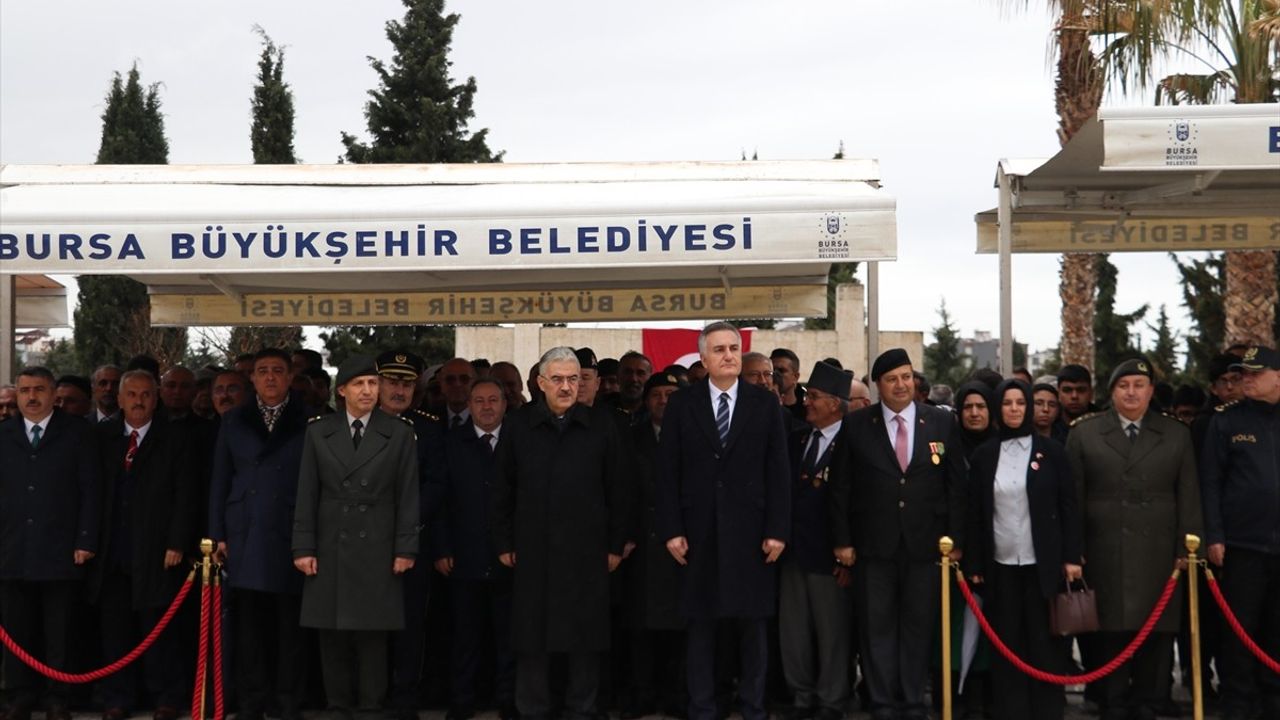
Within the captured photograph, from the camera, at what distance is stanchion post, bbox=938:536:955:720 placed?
7.15 meters

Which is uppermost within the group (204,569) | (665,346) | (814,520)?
(665,346)

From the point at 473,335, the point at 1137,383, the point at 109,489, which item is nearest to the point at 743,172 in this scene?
the point at 1137,383

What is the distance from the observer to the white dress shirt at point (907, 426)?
7.36 meters

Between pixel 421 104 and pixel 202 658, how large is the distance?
25565 millimetres

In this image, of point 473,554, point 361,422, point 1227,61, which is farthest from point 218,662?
point 1227,61

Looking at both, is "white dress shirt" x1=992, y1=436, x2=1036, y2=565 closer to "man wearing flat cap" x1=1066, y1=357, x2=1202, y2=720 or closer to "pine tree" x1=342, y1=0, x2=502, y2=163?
"man wearing flat cap" x1=1066, y1=357, x2=1202, y2=720

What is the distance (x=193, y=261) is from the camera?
24.5ft

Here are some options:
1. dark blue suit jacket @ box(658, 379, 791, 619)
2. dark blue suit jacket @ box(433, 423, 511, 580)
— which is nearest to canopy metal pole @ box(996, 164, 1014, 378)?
dark blue suit jacket @ box(658, 379, 791, 619)

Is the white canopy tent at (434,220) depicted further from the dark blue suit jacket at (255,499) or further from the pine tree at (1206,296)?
the pine tree at (1206,296)

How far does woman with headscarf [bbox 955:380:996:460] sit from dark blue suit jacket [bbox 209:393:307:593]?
12.2 ft

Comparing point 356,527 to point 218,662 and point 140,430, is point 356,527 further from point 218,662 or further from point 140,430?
point 140,430

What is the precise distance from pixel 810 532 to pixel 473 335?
60.5ft

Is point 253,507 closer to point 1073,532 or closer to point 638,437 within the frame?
point 638,437

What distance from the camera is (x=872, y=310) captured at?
27.2 feet
